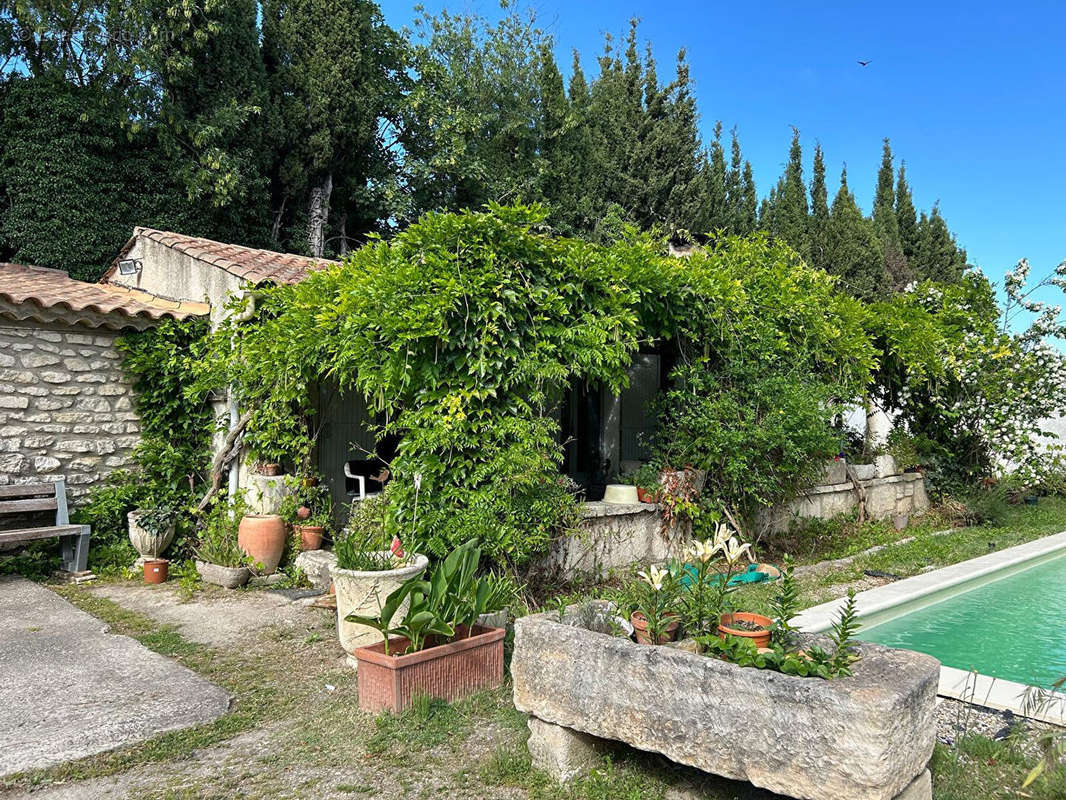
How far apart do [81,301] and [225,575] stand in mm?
3330

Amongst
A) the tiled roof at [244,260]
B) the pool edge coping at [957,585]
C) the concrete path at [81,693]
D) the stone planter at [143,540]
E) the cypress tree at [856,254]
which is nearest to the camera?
the concrete path at [81,693]

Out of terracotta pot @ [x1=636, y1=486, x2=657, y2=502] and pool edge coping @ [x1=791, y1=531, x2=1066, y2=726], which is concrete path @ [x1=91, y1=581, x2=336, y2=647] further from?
pool edge coping @ [x1=791, y1=531, x2=1066, y2=726]

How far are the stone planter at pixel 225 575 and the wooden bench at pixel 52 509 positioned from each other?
50.2 inches

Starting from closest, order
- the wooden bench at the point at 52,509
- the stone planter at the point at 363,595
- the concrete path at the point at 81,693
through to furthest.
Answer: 1. the concrete path at the point at 81,693
2. the stone planter at the point at 363,595
3. the wooden bench at the point at 52,509

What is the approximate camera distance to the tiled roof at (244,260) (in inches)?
315

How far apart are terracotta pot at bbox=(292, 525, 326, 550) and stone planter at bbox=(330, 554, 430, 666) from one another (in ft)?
9.20

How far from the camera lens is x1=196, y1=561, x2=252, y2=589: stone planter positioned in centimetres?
674

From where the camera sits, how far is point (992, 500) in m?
10.6

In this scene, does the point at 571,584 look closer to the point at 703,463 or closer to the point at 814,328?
the point at 703,463

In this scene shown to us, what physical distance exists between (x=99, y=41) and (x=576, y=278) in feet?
46.9

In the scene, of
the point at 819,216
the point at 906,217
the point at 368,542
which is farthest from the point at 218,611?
the point at 906,217

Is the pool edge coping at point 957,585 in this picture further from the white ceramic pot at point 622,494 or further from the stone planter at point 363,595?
the stone planter at point 363,595

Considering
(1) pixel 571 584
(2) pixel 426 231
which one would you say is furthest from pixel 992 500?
(2) pixel 426 231

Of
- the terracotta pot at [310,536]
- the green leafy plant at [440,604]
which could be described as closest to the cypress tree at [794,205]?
the terracotta pot at [310,536]
